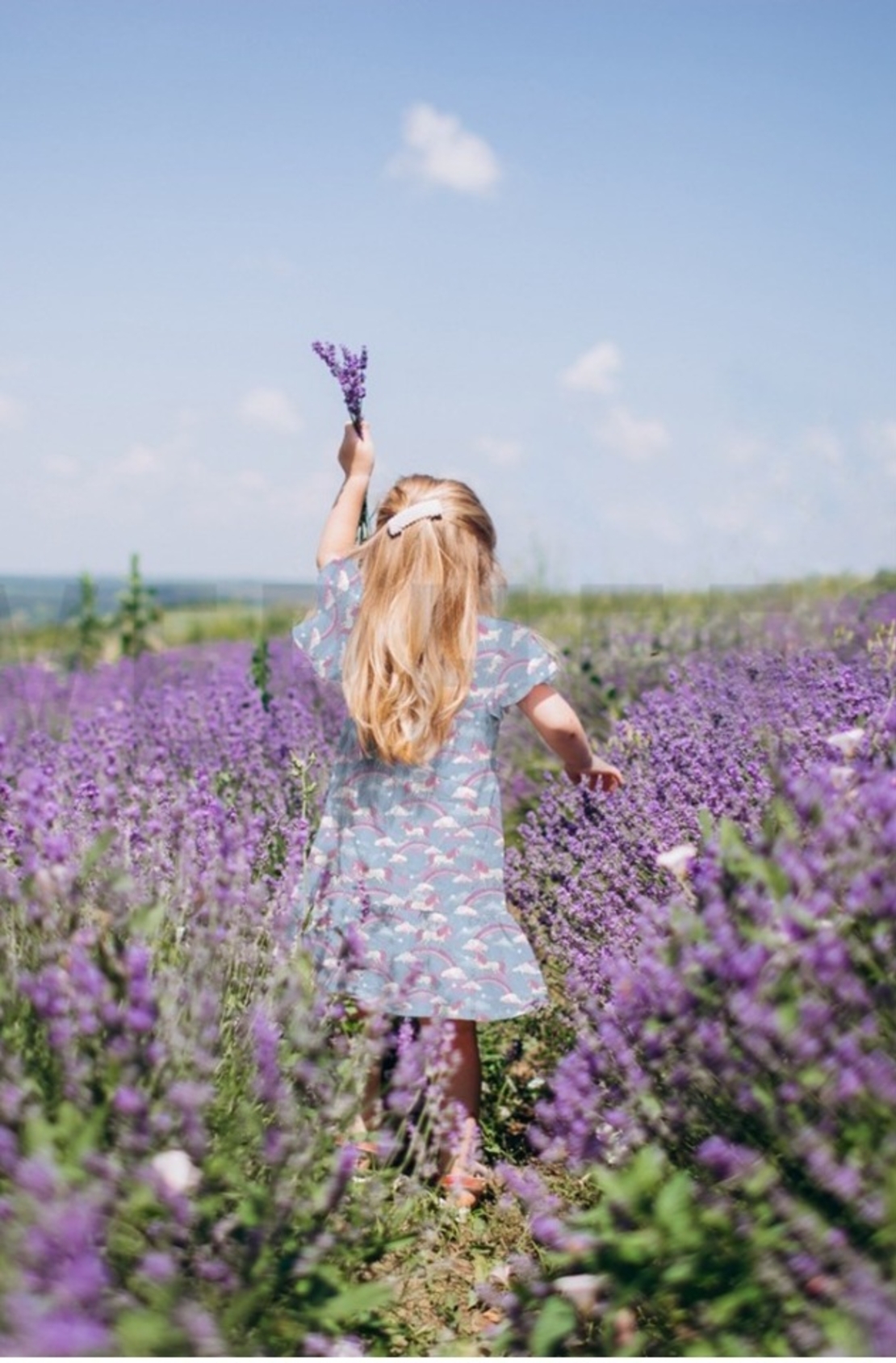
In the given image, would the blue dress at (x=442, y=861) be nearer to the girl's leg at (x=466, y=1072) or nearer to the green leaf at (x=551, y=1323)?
the girl's leg at (x=466, y=1072)

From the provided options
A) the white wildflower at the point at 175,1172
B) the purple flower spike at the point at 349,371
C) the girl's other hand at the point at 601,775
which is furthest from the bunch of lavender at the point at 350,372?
the white wildflower at the point at 175,1172

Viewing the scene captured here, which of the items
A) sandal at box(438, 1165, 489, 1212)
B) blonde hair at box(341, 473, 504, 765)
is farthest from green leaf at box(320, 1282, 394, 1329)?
blonde hair at box(341, 473, 504, 765)

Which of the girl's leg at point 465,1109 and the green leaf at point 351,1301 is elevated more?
the green leaf at point 351,1301

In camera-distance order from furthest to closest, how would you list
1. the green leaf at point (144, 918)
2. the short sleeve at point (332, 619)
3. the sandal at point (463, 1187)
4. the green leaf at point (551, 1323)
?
1. the short sleeve at point (332, 619)
2. the sandal at point (463, 1187)
3. the green leaf at point (144, 918)
4. the green leaf at point (551, 1323)

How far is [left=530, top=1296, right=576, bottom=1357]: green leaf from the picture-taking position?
161 cm

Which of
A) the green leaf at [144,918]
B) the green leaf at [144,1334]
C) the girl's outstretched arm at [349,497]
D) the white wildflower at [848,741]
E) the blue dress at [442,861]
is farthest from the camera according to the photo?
the girl's outstretched arm at [349,497]

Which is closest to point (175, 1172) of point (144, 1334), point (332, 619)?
point (144, 1334)

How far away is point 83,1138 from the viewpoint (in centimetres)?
150

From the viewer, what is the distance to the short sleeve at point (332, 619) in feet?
9.94

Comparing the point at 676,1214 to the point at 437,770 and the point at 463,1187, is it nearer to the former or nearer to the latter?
the point at 463,1187

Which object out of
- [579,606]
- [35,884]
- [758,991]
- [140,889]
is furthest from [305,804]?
[579,606]

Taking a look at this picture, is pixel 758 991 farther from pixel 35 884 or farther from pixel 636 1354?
pixel 35 884

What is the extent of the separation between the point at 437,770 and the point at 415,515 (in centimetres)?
56

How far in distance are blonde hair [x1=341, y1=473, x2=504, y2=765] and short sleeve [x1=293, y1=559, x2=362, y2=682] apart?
0.07 metres
